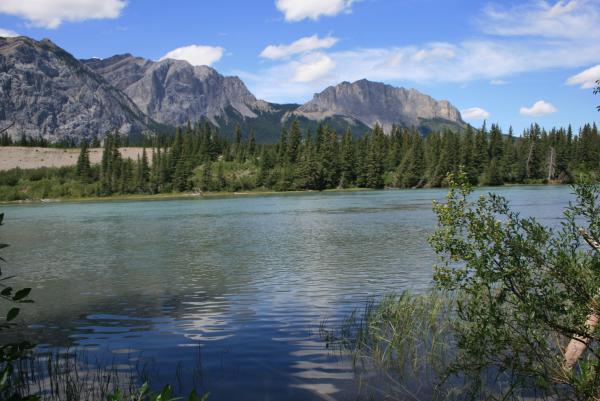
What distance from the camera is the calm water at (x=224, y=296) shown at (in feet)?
47.6

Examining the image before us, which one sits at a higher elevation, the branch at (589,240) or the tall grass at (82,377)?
the branch at (589,240)

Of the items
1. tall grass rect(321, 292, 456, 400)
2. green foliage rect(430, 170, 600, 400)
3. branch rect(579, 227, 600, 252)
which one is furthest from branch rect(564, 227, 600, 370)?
tall grass rect(321, 292, 456, 400)

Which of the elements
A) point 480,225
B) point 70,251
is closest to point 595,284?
point 480,225

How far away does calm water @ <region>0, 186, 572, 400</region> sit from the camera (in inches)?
571

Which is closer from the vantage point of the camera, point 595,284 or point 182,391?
point 595,284

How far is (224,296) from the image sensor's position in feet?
82.3

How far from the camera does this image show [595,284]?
28.3ft

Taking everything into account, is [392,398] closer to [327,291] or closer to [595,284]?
[595,284]

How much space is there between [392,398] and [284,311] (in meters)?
9.73

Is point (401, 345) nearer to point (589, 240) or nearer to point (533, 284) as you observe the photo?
point (533, 284)

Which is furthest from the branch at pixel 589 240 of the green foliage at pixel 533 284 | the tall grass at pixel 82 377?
the tall grass at pixel 82 377

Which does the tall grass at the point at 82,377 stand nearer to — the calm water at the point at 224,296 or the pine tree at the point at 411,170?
the calm water at the point at 224,296

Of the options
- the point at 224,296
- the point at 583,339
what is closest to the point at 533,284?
the point at 583,339

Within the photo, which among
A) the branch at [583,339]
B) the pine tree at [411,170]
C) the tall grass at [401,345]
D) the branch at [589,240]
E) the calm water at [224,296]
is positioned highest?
the pine tree at [411,170]
